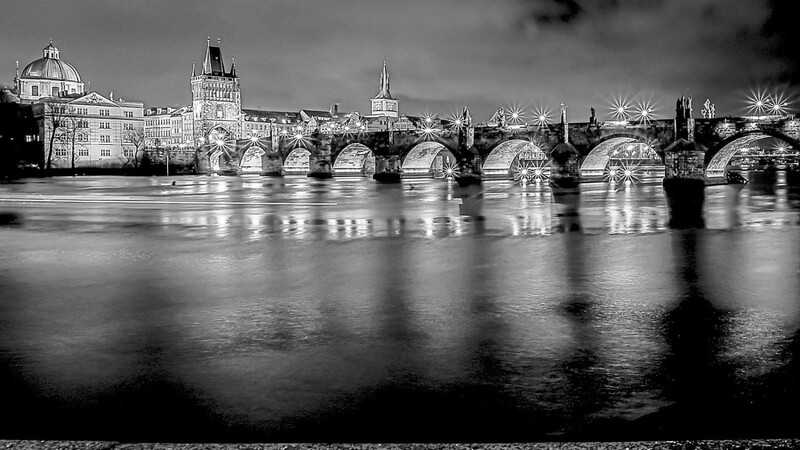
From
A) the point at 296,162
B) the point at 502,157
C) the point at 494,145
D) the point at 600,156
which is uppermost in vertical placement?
the point at 494,145

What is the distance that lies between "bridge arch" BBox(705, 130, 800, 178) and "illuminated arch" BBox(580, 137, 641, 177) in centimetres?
579

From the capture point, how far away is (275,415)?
4.80 m

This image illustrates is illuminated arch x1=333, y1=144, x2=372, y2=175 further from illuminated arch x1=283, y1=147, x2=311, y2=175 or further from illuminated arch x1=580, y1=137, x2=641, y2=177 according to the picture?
illuminated arch x1=580, y1=137, x2=641, y2=177

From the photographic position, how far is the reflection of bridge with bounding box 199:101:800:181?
47.4 meters

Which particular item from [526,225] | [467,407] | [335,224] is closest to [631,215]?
[526,225]

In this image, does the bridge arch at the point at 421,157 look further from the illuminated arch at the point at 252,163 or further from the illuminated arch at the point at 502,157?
the illuminated arch at the point at 252,163

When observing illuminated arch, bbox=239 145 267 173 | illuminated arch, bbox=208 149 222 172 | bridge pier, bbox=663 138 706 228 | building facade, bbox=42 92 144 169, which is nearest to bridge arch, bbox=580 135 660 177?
bridge pier, bbox=663 138 706 228

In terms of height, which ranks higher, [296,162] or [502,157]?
[296,162]

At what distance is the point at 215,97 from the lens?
137 meters

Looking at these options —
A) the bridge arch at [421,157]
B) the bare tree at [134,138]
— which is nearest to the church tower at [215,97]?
the bare tree at [134,138]

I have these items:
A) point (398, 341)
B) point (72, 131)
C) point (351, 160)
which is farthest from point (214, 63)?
point (398, 341)

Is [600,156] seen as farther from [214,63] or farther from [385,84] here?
[385,84]

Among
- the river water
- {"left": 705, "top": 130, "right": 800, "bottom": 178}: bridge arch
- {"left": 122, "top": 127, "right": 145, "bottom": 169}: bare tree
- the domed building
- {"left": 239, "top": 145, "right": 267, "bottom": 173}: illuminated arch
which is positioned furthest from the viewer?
the domed building

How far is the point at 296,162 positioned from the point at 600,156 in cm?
4696
